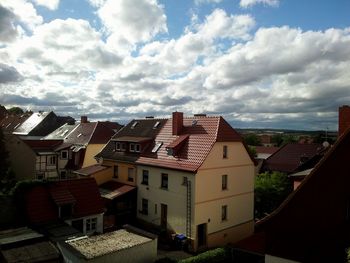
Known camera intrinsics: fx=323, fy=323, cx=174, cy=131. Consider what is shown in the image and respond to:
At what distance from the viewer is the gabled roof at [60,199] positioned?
910 inches

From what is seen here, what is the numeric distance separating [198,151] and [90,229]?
34.7ft

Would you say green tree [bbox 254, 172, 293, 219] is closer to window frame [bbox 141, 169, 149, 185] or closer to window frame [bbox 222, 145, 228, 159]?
window frame [bbox 222, 145, 228, 159]

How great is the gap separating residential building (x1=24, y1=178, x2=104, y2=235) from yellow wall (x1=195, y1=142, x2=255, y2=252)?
807 cm

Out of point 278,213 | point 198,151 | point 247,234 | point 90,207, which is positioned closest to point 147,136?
point 198,151

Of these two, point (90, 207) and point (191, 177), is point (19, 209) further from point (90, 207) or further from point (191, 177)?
point (191, 177)

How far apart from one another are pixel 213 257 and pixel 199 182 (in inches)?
250

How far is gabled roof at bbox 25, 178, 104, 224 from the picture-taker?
75.8ft

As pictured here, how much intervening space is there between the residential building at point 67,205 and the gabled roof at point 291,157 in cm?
3630

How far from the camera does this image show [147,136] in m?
33.8

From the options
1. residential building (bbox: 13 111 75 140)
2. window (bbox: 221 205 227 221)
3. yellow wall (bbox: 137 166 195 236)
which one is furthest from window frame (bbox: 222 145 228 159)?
residential building (bbox: 13 111 75 140)

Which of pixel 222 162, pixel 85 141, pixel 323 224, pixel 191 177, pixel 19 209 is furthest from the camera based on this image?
pixel 85 141

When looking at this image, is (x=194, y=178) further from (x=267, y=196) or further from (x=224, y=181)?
(x=267, y=196)

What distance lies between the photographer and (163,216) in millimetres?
28516

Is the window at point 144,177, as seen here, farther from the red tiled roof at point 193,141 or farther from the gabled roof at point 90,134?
the gabled roof at point 90,134
